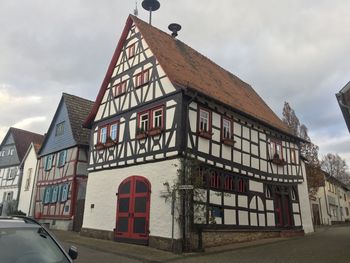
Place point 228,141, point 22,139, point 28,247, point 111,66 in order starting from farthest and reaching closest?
point 22,139
point 111,66
point 228,141
point 28,247

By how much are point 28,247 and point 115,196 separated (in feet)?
43.6

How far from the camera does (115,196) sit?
57.1 feet

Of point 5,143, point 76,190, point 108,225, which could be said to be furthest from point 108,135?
point 5,143

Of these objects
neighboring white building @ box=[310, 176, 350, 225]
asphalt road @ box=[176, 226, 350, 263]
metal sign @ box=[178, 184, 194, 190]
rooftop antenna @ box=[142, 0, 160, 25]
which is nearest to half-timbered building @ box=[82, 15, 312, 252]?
metal sign @ box=[178, 184, 194, 190]

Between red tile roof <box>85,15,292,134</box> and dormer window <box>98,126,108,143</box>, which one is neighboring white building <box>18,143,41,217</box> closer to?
red tile roof <box>85,15,292,134</box>

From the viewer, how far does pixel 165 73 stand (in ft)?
53.3

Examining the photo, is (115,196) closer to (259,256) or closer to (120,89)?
(120,89)

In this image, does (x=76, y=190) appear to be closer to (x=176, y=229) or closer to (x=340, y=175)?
(x=176, y=229)

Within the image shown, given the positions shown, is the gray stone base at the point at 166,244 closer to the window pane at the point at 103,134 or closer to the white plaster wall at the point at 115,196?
the white plaster wall at the point at 115,196

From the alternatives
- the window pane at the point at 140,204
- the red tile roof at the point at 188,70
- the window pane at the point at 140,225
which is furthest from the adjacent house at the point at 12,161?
the window pane at the point at 140,225

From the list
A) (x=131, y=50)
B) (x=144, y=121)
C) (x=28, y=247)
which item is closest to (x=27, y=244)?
(x=28, y=247)

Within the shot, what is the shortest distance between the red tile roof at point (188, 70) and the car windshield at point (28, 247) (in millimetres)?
11179

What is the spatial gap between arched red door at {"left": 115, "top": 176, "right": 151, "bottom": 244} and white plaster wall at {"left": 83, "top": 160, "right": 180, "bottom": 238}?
32 cm

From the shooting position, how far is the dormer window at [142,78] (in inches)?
687
